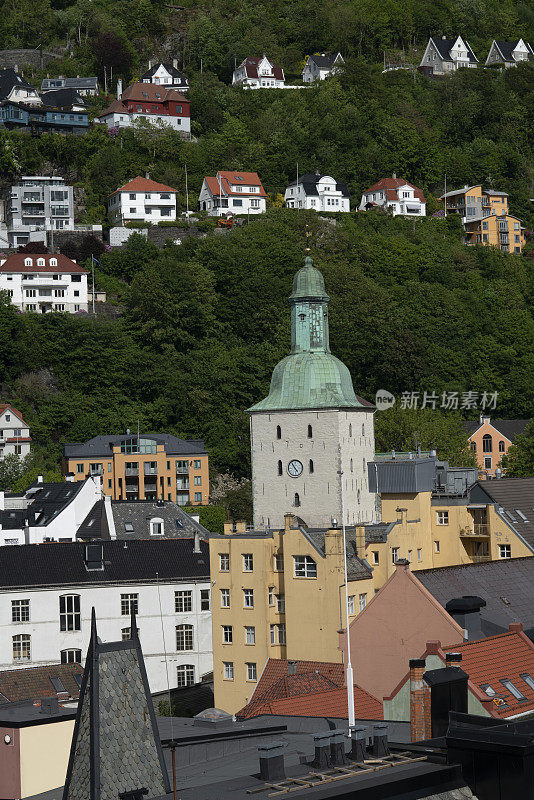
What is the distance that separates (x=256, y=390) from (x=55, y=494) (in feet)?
80.7

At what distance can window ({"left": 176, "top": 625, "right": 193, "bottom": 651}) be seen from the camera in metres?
57.1

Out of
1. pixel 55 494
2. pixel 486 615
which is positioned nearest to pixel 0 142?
pixel 55 494

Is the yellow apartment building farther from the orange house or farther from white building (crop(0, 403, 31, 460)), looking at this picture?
the orange house

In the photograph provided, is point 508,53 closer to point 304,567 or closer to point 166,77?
point 166,77

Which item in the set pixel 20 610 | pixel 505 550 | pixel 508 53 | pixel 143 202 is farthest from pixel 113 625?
pixel 508 53

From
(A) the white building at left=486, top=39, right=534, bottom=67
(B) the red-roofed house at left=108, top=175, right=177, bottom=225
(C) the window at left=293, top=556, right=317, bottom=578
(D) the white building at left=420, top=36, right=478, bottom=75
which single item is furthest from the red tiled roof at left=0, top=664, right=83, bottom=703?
(A) the white building at left=486, top=39, right=534, bottom=67

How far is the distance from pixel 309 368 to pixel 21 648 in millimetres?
17019

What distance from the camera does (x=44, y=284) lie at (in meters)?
108

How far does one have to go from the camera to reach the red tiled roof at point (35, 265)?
4227 inches

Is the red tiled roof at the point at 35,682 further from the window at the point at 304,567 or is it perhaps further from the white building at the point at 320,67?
the white building at the point at 320,67

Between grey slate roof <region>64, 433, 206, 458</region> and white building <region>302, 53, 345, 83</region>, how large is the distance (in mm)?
75866

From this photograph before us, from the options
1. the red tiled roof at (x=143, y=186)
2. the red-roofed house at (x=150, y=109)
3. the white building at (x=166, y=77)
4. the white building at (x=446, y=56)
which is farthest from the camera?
the white building at (x=446, y=56)

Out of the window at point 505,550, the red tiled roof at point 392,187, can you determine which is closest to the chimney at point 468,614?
the window at point 505,550

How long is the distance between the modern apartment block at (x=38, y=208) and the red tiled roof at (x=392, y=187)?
28.8 metres
